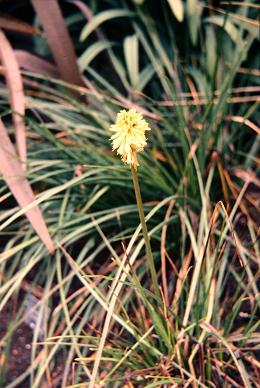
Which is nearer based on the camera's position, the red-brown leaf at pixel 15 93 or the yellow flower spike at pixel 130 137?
the yellow flower spike at pixel 130 137

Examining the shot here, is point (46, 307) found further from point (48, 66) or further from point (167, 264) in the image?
point (48, 66)

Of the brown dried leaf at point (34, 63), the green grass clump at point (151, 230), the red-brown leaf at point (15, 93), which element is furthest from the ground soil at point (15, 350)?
the brown dried leaf at point (34, 63)

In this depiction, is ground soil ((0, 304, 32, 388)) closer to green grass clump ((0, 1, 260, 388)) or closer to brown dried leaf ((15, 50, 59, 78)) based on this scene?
green grass clump ((0, 1, 260, 388))

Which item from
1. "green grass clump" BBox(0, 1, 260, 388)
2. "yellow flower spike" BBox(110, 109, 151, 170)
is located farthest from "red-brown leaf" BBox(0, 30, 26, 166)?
"yellow flower spike" BBox(110, 109, 151, 170)

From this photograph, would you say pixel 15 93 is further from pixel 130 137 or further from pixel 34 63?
pixel 130 137

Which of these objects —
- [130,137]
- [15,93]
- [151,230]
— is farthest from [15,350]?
[130,137]

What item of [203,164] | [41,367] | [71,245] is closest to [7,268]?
[71,245]

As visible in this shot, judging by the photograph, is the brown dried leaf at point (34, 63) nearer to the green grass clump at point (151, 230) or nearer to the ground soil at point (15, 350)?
the green grass clump at point (151, 230)

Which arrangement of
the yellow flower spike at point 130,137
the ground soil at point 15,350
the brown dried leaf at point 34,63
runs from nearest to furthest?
1. the yellow flower spike at point 130,137
2. the ground soil at point 15,350
3. the brown dried leaf at point 34,63
